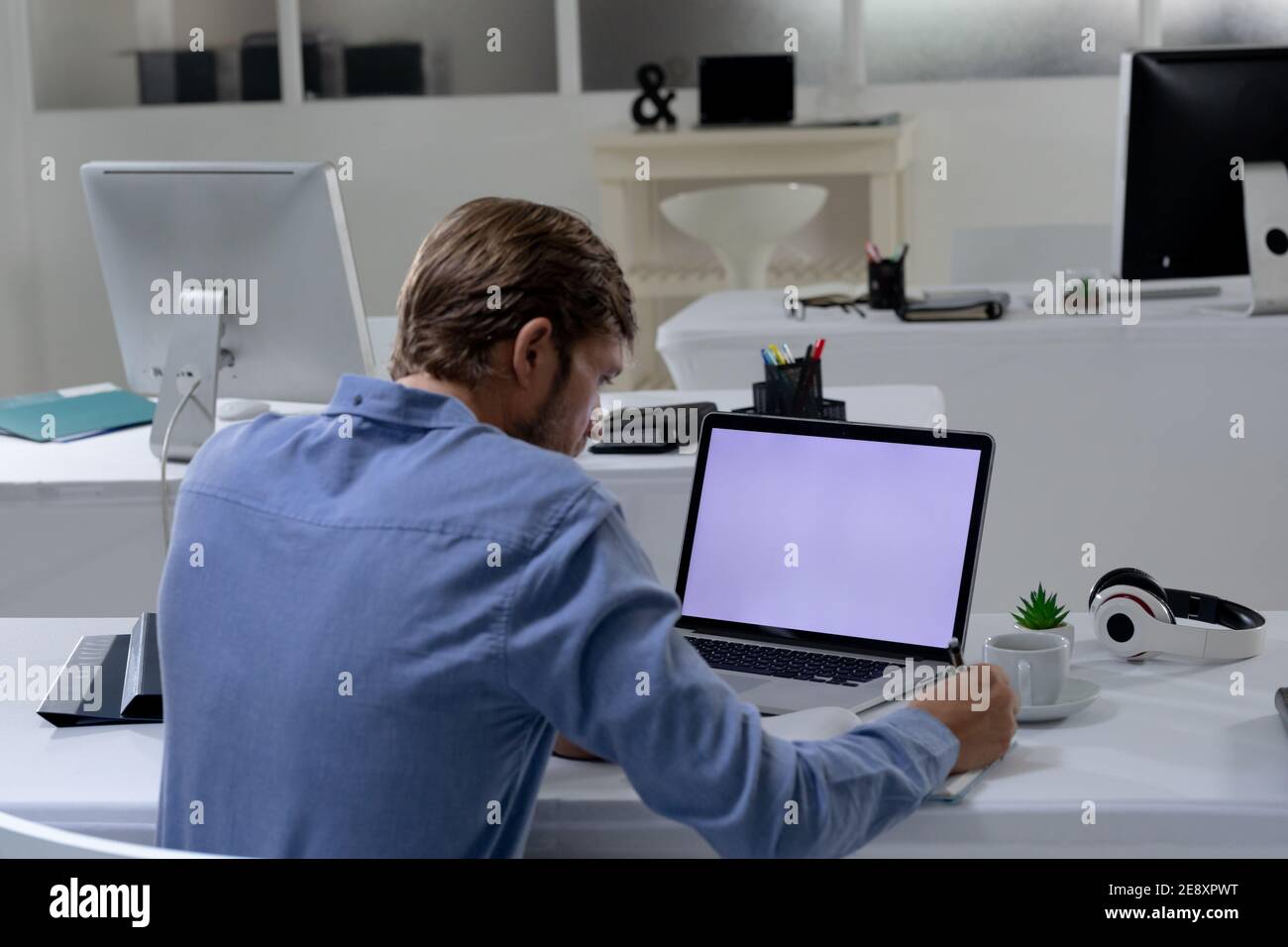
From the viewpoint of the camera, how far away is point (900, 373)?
297cm

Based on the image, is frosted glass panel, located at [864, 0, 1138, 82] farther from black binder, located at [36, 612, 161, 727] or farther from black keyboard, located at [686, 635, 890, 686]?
black binder, located at [36, 612, 161, 727]

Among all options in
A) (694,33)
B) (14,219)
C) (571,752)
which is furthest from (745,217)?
(571,752)

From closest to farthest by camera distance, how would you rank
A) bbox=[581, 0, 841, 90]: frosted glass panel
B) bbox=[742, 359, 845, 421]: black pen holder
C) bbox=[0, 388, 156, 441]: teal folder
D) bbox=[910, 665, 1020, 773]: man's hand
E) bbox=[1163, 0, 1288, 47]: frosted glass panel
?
1. bbox=[910, 665, 1020, 773]: man's hand
2. bbox=[742, 359, 845, 421]: black pen holder
3. bbox=[0, 388, 156, 441]: teal folder
4. bbox=[1163, 0, 1288, 47]: frosted glass panel
5. bbox=[581, 0, 841, 90]: frosted glass panel

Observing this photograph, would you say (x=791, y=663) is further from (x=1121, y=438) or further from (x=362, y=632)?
(x=1121, y=438)

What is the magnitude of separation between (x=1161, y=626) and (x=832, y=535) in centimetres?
33

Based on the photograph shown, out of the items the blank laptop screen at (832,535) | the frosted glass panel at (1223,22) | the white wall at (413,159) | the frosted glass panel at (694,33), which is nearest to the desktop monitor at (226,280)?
the blank laptop screen at (832,535)

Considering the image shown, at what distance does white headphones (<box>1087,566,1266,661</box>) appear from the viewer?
4.83ft

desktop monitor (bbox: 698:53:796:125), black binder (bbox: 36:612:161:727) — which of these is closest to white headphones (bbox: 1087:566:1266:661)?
black binder (bbox: 36:612:161:727)

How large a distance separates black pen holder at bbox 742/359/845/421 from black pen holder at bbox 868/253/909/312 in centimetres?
102

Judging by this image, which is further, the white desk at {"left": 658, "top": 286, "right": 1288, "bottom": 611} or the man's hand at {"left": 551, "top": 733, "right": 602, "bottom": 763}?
the white desk at {"left": 658, "top": 286, "right": 1288, "bottom": 611}

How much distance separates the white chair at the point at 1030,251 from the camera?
12.0 ft

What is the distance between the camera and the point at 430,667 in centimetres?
99

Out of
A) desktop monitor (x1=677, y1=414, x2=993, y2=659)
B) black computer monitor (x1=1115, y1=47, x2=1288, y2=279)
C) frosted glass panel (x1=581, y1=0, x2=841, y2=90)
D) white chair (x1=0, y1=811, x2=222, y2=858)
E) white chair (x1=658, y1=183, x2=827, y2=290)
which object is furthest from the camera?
frosted glass panel (x1=581, y1=0, x2=841, y2=90)

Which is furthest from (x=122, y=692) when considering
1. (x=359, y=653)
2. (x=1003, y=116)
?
(x=1003, y=116)
